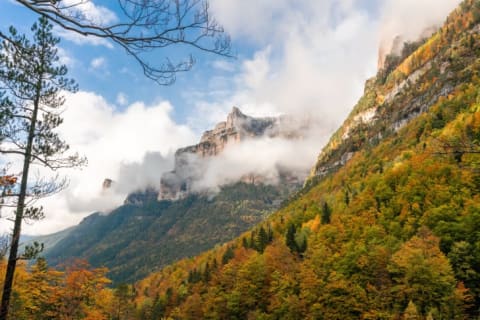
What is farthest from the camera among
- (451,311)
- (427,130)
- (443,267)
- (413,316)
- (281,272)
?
(427,130)

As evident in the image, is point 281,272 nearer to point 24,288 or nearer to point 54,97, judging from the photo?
point 24,288

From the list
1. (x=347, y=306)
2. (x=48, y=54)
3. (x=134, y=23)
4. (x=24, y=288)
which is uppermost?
(x=48, y=54)

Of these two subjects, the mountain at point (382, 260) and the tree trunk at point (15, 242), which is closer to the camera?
the tree trunk at point (15, 242)

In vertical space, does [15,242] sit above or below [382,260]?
above

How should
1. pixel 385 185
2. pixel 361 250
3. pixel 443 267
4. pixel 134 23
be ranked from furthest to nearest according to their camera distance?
pixel 385 185, pixel 361 250, pixel 443 267, pixel 134 23

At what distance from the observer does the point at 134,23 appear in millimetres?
6785

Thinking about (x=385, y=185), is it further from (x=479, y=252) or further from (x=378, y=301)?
(x=378, y=301)

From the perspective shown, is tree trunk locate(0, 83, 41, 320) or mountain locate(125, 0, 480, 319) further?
mountain locate(125, 0, 480, 319)

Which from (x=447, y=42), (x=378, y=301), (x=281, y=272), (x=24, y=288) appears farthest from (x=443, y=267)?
(x=447, y=42)

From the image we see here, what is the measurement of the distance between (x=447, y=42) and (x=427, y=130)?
99.3 meters

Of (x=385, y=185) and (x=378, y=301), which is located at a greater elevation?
(x=385, y=185)

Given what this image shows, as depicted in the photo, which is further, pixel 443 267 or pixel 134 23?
pixel 443 267

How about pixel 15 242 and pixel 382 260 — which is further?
pixel 382 260

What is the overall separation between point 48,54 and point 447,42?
206990mm
